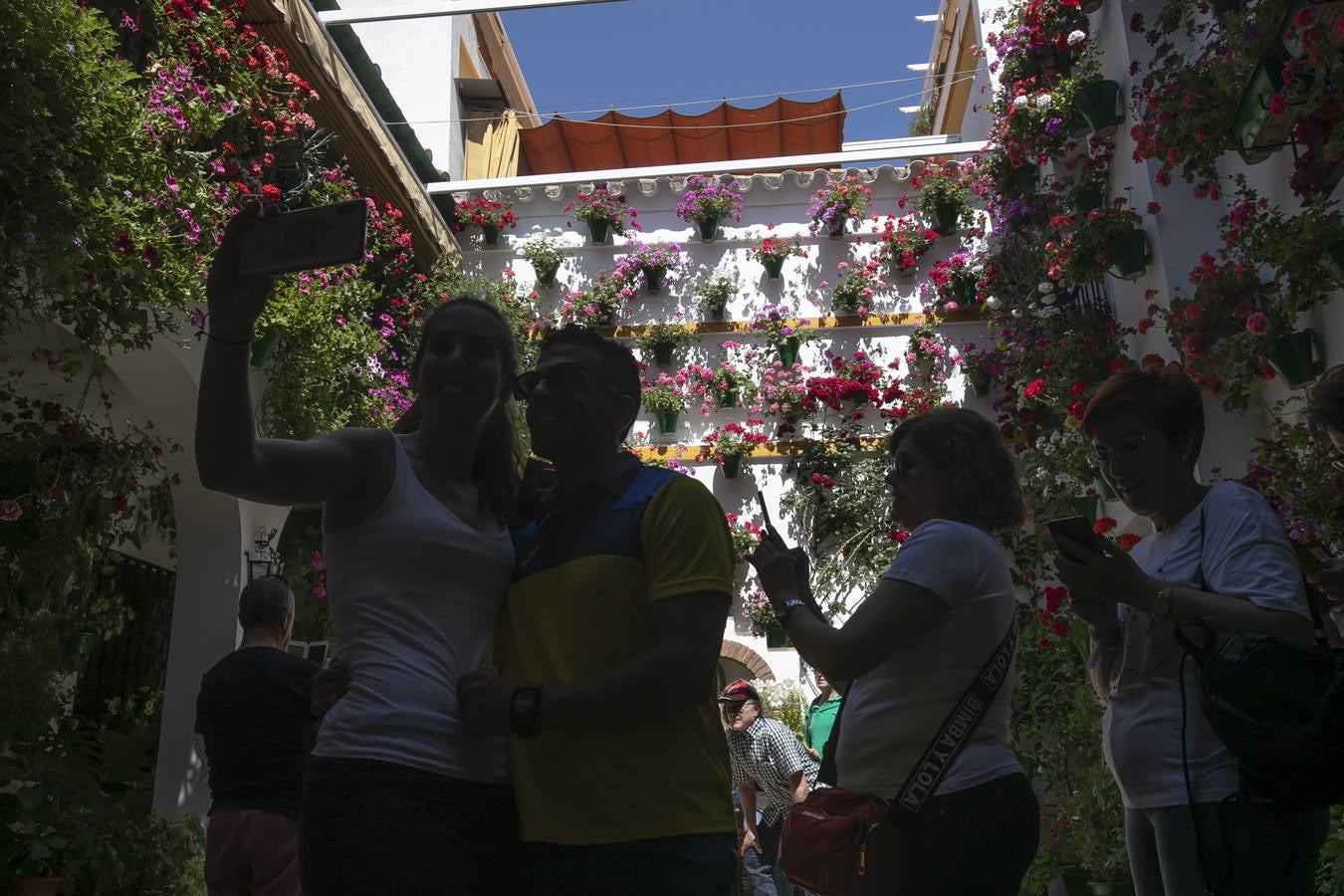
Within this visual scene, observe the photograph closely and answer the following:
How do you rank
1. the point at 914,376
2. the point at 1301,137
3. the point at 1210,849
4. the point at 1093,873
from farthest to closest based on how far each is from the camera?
the point at 914,376
the point at 1093,873
the point at 1301,137
the point at 1210,849

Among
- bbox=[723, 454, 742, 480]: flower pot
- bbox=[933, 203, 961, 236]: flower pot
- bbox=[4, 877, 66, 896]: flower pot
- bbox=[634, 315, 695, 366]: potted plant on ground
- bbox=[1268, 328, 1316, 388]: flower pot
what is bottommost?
bbox=[4, 877, 66, 896]: flower pot

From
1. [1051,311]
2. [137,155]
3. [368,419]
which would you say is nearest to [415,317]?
[368,419]

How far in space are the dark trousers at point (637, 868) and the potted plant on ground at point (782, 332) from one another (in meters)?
9.50

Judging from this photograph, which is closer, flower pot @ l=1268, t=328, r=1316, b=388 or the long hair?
the long hair

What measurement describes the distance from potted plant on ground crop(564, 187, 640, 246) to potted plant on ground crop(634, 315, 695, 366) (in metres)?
1.09

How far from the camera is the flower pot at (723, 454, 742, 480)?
34.5ft

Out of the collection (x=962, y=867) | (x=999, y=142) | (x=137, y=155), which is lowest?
(x=962, y=867)

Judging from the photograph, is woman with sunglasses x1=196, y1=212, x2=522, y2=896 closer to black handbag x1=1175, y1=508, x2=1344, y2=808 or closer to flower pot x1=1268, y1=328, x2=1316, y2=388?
black handbag x1=1175, y1=508, x2=1344, y2=808

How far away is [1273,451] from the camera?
4230mm

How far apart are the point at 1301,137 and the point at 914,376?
6.72 metres

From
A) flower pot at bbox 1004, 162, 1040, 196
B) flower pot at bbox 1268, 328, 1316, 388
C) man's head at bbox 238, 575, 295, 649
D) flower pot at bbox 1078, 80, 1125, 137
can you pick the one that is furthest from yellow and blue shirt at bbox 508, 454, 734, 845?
flower pot at bbox 1004, 162, 1040, 196

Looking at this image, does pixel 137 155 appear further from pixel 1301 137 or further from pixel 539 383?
pixel 1301 137

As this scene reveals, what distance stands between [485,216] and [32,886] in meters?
8.12

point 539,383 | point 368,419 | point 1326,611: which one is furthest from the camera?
point 368,419
